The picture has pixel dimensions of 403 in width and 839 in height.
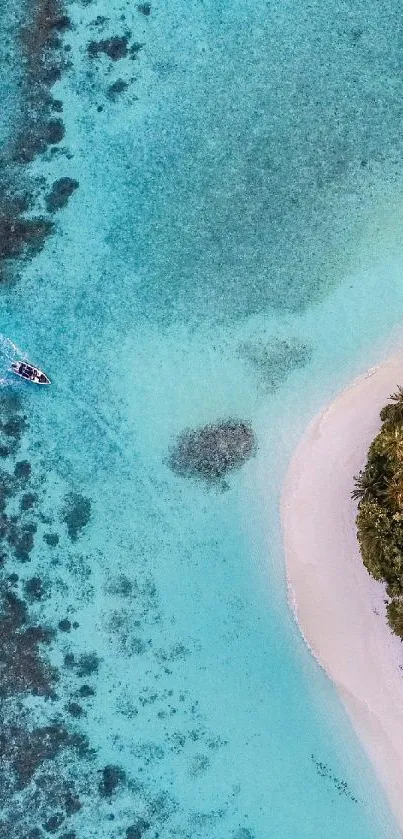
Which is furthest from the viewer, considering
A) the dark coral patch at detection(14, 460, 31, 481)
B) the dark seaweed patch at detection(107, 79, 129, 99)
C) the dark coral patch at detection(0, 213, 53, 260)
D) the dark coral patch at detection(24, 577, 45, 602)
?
the dark seaweed patch at detection(107, 79, 129, 99)

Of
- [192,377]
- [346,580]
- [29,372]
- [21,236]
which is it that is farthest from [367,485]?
[21,236]

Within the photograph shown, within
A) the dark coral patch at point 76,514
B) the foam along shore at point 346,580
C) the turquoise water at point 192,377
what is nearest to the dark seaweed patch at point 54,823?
the turquoise water at point 192,377

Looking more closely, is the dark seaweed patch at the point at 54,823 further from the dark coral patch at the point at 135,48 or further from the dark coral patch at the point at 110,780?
the dark coral patch at the point at 135,48

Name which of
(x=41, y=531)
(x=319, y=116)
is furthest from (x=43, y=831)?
(x=319, y=116)

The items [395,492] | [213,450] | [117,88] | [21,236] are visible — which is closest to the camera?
[395,492]

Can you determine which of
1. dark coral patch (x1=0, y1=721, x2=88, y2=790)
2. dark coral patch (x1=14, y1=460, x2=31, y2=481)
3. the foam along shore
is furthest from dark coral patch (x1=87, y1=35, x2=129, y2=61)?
dark coral patch (x1=0, y1=721, x2=88, y2=790)

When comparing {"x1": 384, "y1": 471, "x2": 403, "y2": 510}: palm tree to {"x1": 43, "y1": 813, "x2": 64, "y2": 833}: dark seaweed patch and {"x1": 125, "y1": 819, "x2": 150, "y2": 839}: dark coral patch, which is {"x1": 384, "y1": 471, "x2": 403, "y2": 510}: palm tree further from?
{"x1": 43, "y1": 813, "x2": 64, "y2": 833}: dark seaweed patch

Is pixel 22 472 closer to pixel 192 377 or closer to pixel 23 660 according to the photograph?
pixel 23 660
